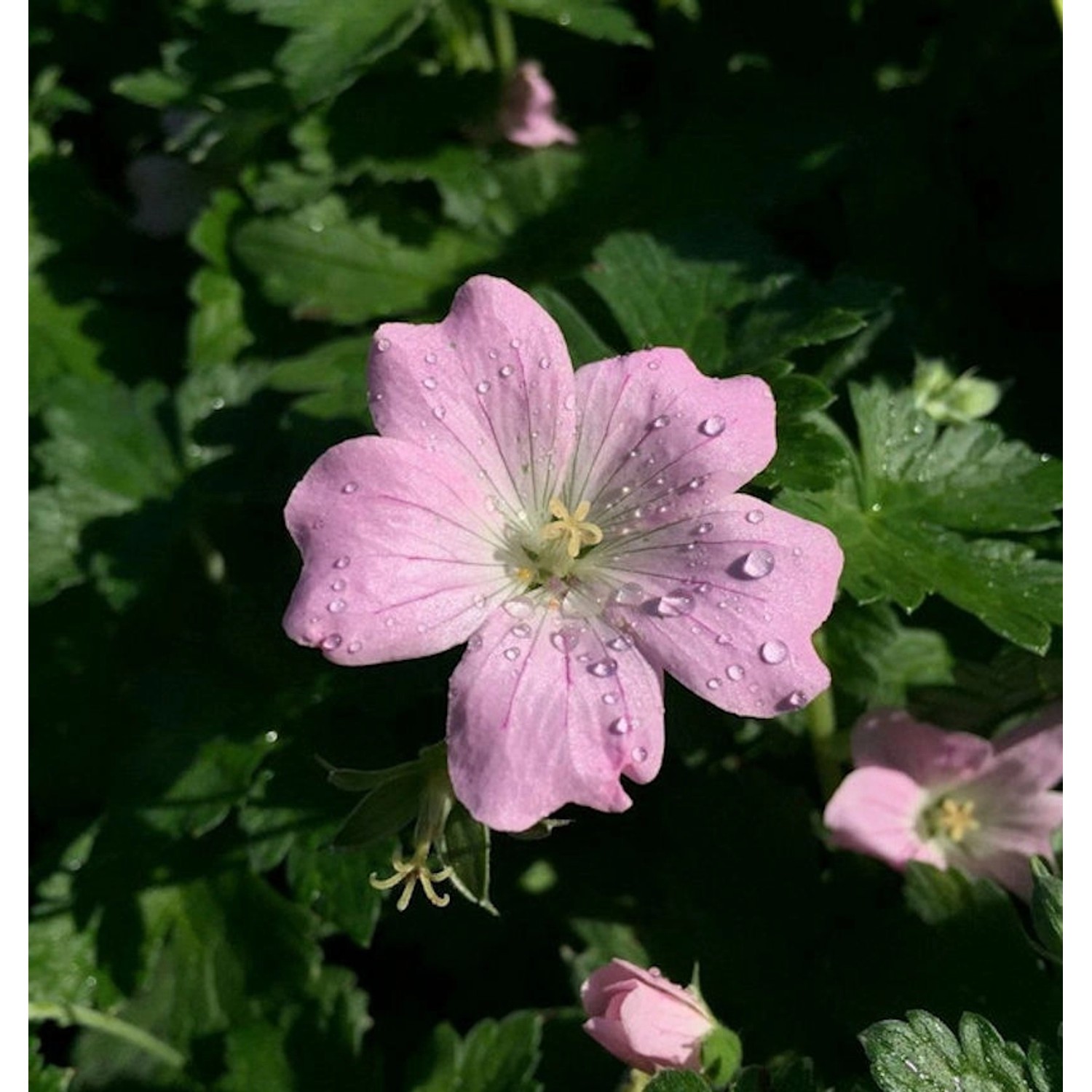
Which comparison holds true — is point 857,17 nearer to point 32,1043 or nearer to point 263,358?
point 263,358

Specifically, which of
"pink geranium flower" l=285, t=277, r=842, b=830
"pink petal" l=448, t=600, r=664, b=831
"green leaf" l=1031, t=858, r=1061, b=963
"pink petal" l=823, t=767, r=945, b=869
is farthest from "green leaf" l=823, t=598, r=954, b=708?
"pink petal" l=448, t=600, r=664, b=831

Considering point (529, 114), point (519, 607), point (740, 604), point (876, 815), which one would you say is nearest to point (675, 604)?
point (740, 604)

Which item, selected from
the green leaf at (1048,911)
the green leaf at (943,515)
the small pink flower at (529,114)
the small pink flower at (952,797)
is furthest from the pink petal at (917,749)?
the small pink flower at (529,114)

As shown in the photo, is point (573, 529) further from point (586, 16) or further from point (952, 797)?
point (586, 16)

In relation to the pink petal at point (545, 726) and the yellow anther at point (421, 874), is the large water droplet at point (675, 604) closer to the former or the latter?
the pink petal at point (545, 726)

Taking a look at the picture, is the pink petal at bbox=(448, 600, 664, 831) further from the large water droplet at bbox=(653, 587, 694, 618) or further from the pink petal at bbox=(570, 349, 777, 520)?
the pink petal at bbox=(570, 349, 777, 520)

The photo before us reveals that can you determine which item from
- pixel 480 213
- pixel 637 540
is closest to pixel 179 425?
pixel 480 213

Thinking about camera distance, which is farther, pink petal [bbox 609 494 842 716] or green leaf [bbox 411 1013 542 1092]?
green leaf [bbox 411 1013 542 1092]

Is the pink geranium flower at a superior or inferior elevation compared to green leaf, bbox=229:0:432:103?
inferior
